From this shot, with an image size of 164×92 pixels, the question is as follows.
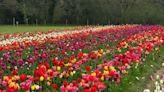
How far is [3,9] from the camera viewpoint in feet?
232

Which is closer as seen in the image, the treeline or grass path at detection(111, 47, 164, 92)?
grass path at detection(111, 47, 164, 92)

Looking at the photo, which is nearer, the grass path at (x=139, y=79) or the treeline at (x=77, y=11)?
the grass path at (x=139, y=79)

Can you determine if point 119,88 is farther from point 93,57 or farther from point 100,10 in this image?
point 100,10

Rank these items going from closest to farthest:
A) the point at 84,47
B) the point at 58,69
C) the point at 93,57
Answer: the point at 58,69 → the point at 93,57 → the point at 84,47

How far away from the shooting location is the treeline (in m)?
65.2

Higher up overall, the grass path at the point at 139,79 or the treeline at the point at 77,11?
the treeline at the point at 77,11

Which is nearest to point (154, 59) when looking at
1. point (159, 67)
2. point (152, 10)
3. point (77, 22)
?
point (159, 67)

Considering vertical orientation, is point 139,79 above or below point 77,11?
below

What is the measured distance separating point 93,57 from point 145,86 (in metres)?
1.53

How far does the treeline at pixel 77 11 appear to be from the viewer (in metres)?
65.2

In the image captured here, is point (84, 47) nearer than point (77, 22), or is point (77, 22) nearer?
point (84, 47)

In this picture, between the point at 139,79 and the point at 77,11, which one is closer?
the point at 139,79

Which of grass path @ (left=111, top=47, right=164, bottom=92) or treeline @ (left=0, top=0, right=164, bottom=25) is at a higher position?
treeline @ (left=0, top=0, right=164, bottom=25)

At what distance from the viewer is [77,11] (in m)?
68.7
